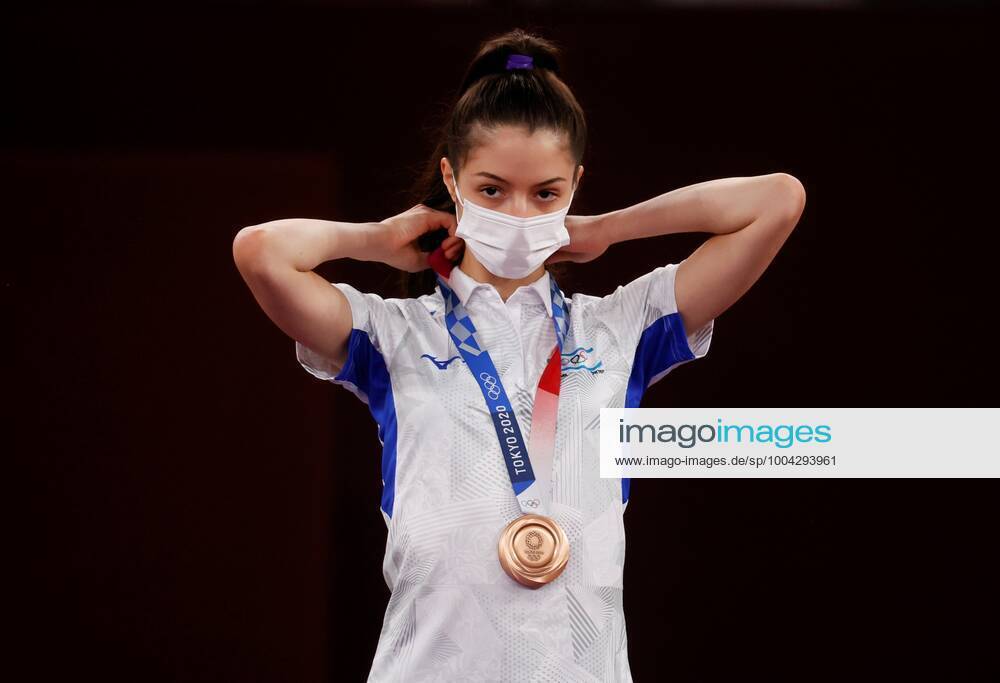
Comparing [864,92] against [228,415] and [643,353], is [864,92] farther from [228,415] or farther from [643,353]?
[228,415]

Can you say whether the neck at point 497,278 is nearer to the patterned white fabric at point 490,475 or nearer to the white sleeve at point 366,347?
the patterned white fabric at point 490,475

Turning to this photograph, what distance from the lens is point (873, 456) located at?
116 inches

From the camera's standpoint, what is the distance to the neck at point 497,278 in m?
1.93

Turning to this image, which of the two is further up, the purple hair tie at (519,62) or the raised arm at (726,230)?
the purple hair tie at (519,62)

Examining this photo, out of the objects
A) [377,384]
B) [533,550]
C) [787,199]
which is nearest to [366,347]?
[377,384]

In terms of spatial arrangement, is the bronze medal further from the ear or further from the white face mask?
the ear

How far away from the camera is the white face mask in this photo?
1.81 meters

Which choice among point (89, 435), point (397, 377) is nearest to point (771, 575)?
point (397, 377)

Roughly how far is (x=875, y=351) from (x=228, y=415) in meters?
1.79

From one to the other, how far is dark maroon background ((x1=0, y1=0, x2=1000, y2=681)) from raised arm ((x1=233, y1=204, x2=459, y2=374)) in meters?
1.18

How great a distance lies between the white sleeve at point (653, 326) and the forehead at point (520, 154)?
25 centimetres

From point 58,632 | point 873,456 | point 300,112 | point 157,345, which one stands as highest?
point 300,112

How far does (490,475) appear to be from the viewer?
1743 millimetres

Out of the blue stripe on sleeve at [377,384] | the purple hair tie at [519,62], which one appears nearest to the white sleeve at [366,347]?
the blue stripe on sleeve at [377,384]
